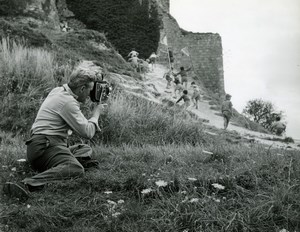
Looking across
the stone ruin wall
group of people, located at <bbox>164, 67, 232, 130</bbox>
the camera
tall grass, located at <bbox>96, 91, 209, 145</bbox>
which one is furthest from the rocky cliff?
the camera

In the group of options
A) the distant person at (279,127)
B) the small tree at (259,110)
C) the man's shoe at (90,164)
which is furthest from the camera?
the small tree at (259,110)

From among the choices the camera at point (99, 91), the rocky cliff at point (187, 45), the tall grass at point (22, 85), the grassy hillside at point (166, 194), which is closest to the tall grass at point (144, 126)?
the tall grass at point (22, 85)

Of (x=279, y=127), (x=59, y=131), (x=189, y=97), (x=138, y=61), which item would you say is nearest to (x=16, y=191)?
(x=59, y=131)

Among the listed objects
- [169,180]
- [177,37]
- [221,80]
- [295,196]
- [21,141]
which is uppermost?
[177,37]

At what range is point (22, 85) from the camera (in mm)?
6988

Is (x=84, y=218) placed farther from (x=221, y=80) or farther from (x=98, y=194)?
(x=221, y=80)

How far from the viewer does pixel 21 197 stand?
3.29m

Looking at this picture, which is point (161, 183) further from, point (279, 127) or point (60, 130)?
point (279, 127)

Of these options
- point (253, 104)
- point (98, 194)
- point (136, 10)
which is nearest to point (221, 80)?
point (136, 10)

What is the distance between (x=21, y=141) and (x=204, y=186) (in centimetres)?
320

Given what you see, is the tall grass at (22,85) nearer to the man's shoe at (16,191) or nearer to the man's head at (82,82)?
the man's head at (82,82)

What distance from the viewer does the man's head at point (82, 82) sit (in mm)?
3898

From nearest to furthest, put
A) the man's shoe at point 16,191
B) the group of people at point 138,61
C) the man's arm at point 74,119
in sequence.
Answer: the man's shoe at point 16,191, the man's arm at point 74,119, the group of people at point 138,61

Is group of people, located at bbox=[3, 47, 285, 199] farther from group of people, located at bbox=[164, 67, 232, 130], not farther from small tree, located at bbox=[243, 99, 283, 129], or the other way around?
small tree, located at bbox=[243, 99, 283, 129]
